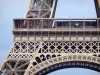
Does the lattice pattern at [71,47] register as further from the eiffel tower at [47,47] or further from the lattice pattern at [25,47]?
the lattice pattern at [25,47]

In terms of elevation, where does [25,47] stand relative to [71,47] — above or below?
above

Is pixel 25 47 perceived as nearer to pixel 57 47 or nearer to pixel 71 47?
pixel 57 47

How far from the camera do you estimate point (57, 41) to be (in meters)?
32.2

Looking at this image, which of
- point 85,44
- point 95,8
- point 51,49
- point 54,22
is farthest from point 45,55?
point 95,8

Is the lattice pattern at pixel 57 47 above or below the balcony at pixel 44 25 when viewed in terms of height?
below

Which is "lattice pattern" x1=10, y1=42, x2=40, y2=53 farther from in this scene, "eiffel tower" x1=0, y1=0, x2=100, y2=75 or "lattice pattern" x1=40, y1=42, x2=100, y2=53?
"lattice pattern" x1=40, y1=42, x2=100, y2=53

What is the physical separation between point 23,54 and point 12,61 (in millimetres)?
998

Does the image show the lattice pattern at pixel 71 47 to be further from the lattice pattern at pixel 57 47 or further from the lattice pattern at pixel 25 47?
the lattice pattern at pixel 25 47

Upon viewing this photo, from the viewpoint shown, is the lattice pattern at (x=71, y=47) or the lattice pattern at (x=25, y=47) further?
the lattice pattern at (x=25, y=47)

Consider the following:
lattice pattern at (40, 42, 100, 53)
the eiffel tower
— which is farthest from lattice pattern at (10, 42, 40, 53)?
lattice pattern at (40, 42, 100, 53)

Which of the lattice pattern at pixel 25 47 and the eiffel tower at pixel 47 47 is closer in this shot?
the eiffel tower at pixel 47 47

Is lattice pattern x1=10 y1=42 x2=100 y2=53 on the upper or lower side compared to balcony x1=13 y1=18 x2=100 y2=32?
lower

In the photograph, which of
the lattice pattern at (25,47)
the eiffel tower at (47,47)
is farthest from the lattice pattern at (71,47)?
the lattice pattern at (25,47)

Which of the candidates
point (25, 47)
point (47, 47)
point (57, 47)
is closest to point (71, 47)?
point (57, 47)
